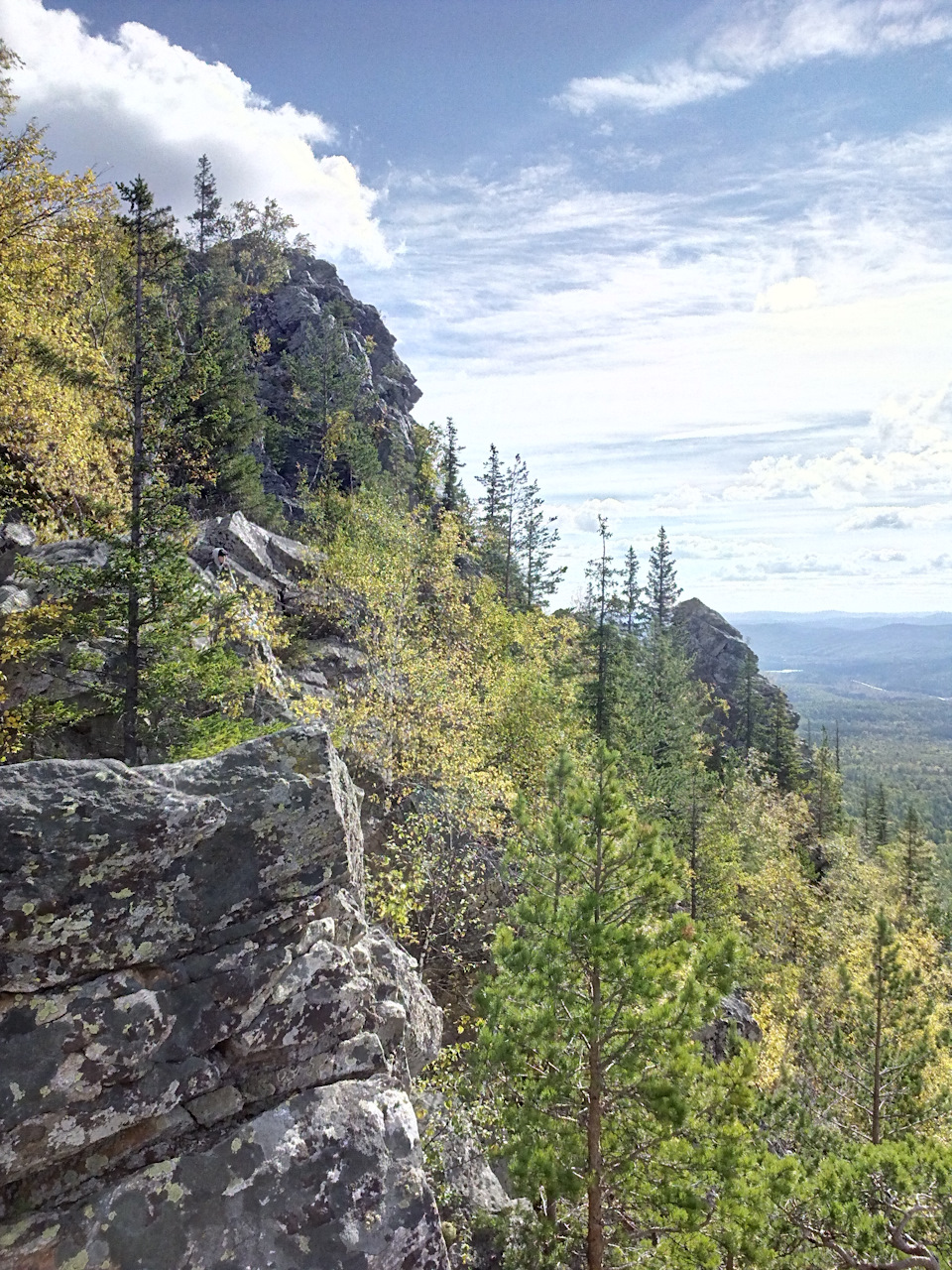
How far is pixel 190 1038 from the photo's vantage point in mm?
6148

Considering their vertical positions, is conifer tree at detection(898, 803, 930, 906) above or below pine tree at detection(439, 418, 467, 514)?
below

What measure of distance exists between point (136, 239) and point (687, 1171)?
18870 mm

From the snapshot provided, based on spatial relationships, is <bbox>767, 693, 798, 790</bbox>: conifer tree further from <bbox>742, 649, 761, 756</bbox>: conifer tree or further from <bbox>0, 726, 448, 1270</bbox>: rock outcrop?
<bbox>0, 726, 448, 1270</bbox>: rock outcrop

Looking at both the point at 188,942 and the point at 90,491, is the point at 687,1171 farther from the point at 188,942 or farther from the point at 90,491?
the point at 90,491

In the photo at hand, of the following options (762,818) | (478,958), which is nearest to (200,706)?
(478,958)

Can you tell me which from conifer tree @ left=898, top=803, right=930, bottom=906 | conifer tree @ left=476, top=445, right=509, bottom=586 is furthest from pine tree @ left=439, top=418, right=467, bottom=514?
conifer tree @ left=898, top=803, right=930, bottom=906

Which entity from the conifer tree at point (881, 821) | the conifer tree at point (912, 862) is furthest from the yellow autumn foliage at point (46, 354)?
the conifer tree at point (881, 821)

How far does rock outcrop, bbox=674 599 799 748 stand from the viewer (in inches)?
3039

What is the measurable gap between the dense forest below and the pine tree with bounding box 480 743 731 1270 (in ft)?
0.17

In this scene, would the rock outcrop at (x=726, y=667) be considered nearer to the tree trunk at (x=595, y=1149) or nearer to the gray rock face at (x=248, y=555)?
Answer: the gray rock face at (x=248, y=555)

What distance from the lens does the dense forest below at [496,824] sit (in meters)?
9.95

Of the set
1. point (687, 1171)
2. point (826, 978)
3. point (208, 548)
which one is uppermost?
point (208, 548)

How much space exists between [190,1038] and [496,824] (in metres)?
13.6

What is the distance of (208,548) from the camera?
27578mm
